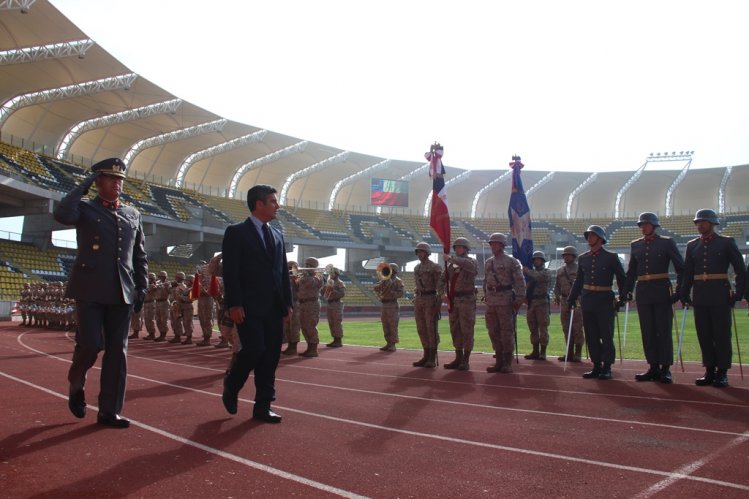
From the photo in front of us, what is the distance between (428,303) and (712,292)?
4.16 meters

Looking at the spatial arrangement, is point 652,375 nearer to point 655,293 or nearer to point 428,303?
point 655,293

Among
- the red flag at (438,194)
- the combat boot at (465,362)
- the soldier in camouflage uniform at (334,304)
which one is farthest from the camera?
the soldier in camouflage uniform at (334,304)

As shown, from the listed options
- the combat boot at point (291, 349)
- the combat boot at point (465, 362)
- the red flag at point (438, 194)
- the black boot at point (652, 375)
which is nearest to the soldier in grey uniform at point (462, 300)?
the combat boot at point (465, 362)

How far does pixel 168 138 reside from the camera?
37.4 metres

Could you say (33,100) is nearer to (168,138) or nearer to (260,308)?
(168,138)

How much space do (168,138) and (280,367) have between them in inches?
1247

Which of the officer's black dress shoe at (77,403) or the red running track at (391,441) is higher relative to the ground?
the officer's black dress shoe at (77,403)

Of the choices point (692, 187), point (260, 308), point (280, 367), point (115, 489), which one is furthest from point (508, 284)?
point (692, 187)

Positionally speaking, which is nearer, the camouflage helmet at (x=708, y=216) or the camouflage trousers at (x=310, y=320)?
the camouflage helmet at (x=708, y=216)

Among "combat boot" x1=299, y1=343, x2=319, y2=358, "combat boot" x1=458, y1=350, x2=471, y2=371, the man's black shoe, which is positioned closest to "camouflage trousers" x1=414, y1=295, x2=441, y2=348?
"combat boot" x1=458, y1=350, x2=471, y2=371

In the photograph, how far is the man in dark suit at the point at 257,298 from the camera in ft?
15.3

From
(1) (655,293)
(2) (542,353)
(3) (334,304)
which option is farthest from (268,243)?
(3) (334,304)

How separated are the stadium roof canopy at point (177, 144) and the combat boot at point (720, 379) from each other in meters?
22.8

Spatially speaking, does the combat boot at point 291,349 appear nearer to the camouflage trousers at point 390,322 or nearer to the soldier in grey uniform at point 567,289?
the camouflage trousers at point 390,322
